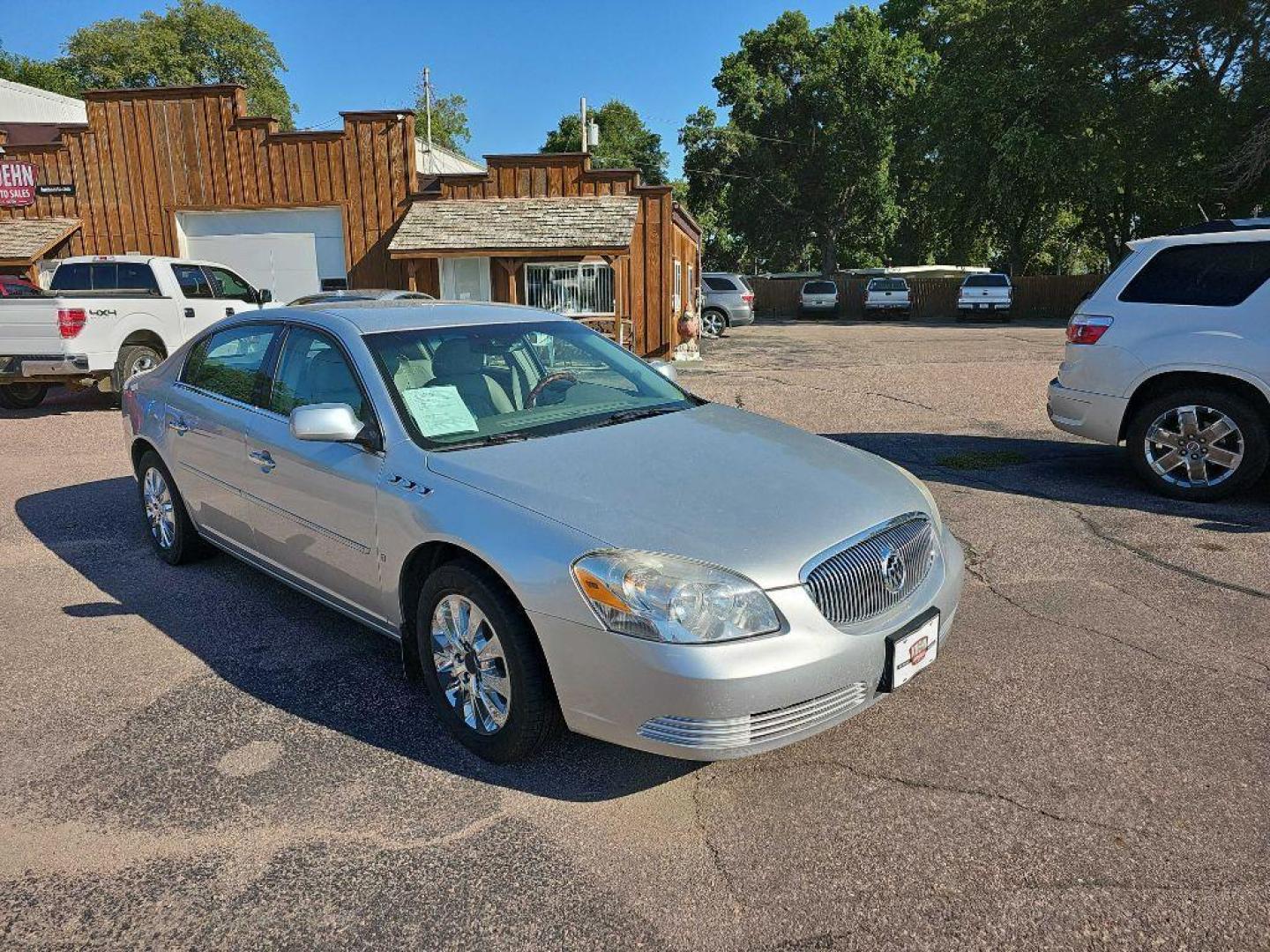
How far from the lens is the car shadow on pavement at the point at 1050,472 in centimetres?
625

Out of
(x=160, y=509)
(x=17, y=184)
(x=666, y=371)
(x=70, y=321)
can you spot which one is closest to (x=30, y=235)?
(x=17, y=184)

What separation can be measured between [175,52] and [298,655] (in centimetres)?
6434

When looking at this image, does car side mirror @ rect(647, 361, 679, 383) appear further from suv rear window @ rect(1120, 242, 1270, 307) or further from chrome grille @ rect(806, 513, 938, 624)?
suv rear window @ rect(1120, 242, 1270, 307)

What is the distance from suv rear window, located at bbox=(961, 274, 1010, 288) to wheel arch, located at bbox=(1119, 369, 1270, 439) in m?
27.6

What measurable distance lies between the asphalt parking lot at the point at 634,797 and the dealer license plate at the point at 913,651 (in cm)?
36

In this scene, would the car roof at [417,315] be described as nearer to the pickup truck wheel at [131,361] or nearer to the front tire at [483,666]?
the front tire at [483,666]

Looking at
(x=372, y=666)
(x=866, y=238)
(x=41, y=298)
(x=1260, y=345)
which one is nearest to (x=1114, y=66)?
(x=866, y=238)

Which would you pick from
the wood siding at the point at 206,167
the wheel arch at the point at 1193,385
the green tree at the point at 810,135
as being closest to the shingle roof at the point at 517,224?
the wood siding at the point at 206,167

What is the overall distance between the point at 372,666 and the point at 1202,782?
3.22 metres

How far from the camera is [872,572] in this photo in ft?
9.87

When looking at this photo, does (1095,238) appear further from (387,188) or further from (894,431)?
(894,431)

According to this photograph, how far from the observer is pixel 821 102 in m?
39.5

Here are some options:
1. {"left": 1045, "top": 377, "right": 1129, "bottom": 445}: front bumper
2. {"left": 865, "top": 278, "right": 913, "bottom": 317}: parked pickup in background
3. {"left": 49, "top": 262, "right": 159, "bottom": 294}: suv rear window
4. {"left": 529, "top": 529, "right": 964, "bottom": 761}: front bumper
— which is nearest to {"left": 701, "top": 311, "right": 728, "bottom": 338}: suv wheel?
{"left": 865, "top": 278, "right": 913, "bottom": 317}: parked pickup in background

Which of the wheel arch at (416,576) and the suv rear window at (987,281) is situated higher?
the suv rear window at (987,281)
